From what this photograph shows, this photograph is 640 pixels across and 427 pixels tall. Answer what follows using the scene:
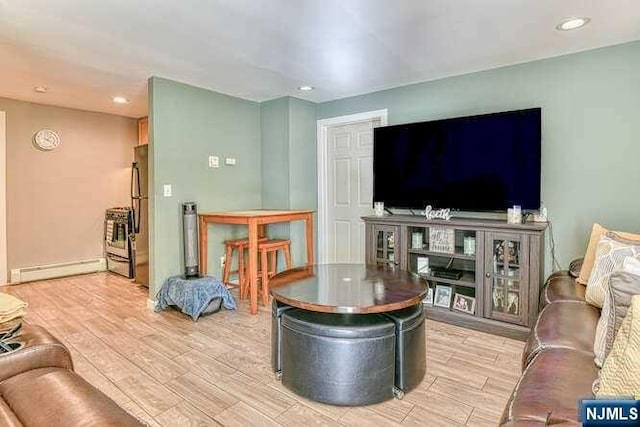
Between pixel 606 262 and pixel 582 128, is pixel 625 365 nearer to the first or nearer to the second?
pixel 606 262

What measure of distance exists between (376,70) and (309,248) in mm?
2073

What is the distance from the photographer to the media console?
9.34 feet

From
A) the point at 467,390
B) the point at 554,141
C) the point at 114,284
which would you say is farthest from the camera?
the point at 114,284

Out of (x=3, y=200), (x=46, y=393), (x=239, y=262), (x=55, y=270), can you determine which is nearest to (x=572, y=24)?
(x=46, y=393)

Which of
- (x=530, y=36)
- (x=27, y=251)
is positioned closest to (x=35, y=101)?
(x=27, y=251)

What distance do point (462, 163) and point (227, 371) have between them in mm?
2608

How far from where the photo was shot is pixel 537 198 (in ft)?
9.84

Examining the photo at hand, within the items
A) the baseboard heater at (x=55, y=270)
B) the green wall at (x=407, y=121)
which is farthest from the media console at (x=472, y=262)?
the baseboard heater at (x=55, y=270)

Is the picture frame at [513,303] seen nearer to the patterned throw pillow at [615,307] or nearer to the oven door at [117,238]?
the patterned throw pillow at [615,307]

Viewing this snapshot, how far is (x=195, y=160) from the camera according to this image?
156 inches

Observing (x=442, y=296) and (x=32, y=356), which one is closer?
(x=32, y=356)

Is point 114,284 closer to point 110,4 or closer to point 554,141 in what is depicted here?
point 110,4

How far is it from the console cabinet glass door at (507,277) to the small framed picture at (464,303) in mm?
130

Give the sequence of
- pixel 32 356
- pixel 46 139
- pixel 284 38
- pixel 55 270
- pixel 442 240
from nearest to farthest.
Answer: pixel 32 356
pixel 284 38
pixel 442 240
pixel 46 139
pixel 55 270
